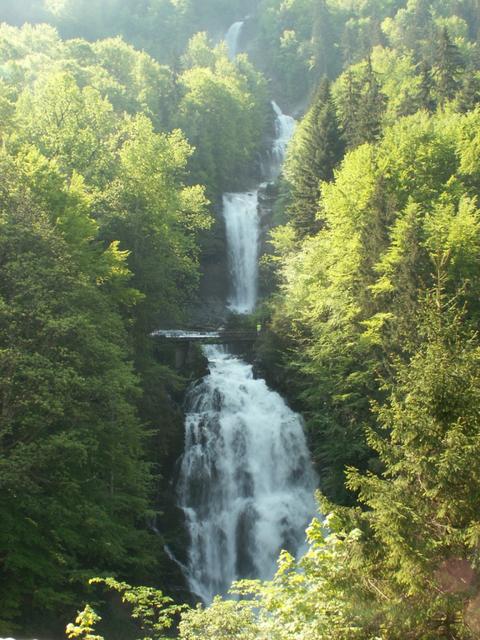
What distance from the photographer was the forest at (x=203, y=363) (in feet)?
27.1

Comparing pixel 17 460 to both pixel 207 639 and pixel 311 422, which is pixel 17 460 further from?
pixel 311 422

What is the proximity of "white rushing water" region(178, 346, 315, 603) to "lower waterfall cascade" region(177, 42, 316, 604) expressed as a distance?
4 centimetres

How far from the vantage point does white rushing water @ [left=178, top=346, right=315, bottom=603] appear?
23.2 metres

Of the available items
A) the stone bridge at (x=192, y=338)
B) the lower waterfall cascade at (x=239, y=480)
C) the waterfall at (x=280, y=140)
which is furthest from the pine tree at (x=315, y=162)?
the waterfall at (x=280, y=140)

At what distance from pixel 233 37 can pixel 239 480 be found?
356 ft

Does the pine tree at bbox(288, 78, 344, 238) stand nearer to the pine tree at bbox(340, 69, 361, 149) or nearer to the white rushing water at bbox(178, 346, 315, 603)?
the pine tree at bbox(340, 69, 361, 149)

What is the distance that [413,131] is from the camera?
32.6m

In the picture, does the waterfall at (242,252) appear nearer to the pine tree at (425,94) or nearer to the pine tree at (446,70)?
the pine tree at (425,94)

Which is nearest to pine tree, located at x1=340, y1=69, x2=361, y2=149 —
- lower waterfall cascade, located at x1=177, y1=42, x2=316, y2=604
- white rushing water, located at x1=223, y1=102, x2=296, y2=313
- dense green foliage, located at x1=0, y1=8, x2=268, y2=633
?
white rushing water, located at x1=223, y1=102, x2=296, y2=313

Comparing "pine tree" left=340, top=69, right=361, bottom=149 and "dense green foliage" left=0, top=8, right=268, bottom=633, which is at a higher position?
"pine tree" left=340, top=69, right=361, bottom=149

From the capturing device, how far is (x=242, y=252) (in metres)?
47.7

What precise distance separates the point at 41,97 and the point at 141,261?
1369 centimetres

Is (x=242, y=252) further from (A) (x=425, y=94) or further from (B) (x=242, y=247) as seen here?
(A) (x=425, y=94)

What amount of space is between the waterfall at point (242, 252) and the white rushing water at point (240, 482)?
17.0 m
